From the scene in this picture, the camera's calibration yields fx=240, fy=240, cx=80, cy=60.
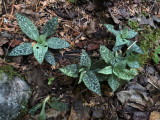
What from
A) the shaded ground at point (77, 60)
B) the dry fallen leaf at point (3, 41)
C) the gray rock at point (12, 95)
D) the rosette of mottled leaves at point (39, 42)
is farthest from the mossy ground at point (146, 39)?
the dry fallen leaf at point (3, 41)

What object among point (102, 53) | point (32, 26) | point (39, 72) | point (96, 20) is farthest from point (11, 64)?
point (96, 20)

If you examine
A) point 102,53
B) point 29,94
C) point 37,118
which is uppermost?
point 102,53

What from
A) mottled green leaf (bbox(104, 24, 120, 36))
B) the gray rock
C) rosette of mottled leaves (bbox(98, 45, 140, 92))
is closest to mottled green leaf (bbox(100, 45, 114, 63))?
rosette of mottled leaves (bbox(98, 45, 140, 92))

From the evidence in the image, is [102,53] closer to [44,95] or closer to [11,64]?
[44,95]

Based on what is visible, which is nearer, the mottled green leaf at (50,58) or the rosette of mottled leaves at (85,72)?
the rosette of mottled leaves at (85,72)

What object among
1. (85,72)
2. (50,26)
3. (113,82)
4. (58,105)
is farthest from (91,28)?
(58,105)

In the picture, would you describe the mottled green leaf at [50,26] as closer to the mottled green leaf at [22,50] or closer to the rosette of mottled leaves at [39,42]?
the rosette of mottled leaves at [39,42]
